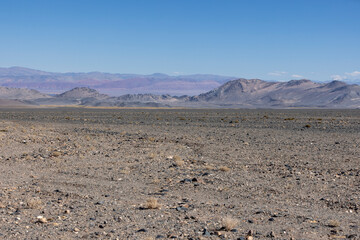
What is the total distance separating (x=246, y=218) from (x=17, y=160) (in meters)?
11.1

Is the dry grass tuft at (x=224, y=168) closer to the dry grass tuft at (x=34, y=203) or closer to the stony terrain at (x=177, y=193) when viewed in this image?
the stony terrain at (x=177, y=193)

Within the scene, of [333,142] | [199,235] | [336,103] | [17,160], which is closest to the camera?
[199,235]

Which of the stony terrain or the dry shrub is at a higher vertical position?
the stony terrain

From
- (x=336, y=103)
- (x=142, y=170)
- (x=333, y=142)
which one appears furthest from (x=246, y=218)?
(x=336, y=103)

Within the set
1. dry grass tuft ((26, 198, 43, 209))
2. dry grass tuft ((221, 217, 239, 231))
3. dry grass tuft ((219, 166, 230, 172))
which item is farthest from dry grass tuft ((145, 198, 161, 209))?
dry grass tuft ((219, 166, 230, 172))

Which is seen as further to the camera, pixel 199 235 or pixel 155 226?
pixel 155 226

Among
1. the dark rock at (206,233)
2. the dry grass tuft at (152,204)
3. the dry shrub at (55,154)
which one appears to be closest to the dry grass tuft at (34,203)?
the dry grass tuft at (152,204)

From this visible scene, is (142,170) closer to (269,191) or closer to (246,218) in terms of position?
(269,191)

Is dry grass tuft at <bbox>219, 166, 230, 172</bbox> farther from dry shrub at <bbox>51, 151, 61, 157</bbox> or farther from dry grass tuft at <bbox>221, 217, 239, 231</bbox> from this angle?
dry shrub at <bbox>51, 151, 61, 157</bbox>

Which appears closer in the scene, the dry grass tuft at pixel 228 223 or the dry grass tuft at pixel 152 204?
the dry grass tuft at pixel 228 223

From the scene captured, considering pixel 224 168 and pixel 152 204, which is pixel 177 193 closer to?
pixel 152 204

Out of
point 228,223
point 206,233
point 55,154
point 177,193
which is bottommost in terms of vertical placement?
point 55,154

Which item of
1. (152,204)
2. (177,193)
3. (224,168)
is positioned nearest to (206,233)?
(152,204)

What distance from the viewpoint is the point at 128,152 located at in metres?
21.0
